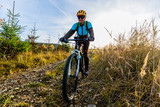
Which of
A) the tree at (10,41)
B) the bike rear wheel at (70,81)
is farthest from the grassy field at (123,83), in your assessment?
the tree at (10,41)

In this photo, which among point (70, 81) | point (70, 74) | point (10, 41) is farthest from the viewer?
point (10, 41)

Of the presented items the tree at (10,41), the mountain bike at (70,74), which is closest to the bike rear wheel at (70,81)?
the mountain bike at (70,74)

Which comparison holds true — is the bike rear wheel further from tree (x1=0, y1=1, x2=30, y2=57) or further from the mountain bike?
tree (x1=0, y1=1, x2=30, y2=57)

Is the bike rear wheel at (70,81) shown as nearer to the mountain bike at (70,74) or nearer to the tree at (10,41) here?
the mountain bike at (70,74)

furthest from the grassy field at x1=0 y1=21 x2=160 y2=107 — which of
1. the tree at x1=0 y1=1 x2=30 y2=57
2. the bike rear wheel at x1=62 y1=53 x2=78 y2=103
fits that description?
the tree at x1=0 y1=1 x2=30 y2=57

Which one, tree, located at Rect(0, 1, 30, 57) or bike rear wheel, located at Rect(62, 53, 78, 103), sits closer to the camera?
bike rear wheel, located at Rect(62, 53, 78, 103)

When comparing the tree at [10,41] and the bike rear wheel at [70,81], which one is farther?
the tree at [10,41]

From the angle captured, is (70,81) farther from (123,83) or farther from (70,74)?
(123,83)

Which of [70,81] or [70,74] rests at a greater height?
[70,74]

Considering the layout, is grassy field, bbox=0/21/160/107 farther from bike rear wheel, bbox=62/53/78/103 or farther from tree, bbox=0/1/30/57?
tree, bbox=0/1/30/57

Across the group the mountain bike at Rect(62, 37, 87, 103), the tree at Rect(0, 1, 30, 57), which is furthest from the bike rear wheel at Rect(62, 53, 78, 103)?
the tree at Rect(0, 1, 30, 57)

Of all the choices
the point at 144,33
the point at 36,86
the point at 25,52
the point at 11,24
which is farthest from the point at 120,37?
the point at 11,24

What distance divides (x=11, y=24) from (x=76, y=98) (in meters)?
7.01

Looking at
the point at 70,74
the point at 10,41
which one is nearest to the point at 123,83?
the point at 70,74
